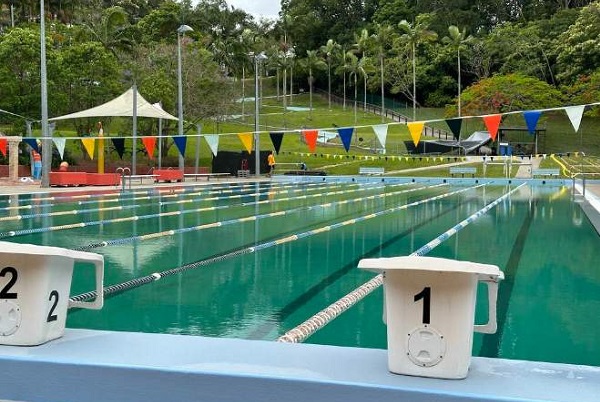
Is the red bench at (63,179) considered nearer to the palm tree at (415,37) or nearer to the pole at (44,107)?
the pole at (44,107)

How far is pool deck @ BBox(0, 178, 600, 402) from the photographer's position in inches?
103

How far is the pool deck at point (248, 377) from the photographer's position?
261 cm

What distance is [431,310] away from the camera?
8.70ft

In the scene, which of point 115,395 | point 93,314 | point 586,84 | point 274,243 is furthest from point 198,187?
point 586,84

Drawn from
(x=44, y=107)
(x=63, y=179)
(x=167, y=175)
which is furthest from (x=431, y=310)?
(x=167, y=175)

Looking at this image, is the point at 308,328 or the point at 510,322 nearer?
the point at 308,328

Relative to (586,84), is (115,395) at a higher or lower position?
lower

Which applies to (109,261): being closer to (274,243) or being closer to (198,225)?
(274,243)

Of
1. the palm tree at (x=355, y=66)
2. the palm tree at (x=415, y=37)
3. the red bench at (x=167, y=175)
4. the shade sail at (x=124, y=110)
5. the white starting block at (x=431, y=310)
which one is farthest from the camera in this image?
the palm tree at (x=355, y=66)

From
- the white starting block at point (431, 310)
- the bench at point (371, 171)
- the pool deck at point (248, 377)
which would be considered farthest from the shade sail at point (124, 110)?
the white starting block at point (431, 310)

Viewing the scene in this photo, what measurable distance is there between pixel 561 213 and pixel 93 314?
1309cm

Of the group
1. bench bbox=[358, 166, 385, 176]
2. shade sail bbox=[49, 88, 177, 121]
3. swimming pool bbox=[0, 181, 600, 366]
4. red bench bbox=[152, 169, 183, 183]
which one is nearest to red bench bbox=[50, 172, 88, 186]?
shade sail bbox=[49, 88, 177, 121]

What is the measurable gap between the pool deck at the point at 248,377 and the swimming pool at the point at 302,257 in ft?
7.00

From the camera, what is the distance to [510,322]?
5957 millimetres
